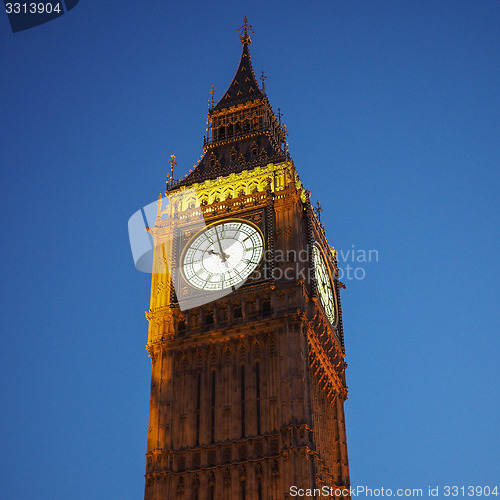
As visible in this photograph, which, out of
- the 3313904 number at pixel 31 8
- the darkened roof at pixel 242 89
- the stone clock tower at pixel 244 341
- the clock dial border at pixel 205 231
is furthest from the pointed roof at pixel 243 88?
the 3313904 number at pixel 31 8

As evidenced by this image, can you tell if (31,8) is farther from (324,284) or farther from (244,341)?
(324,284)

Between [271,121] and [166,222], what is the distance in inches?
619

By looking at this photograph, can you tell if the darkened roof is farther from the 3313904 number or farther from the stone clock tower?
the 3313904 number

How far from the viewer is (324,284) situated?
6656 centimetres

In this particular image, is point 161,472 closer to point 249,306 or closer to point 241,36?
point 249,306

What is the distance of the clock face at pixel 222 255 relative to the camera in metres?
62.8

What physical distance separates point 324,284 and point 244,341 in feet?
29.9

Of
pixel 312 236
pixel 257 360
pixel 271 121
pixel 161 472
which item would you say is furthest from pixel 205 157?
pixel 161 472

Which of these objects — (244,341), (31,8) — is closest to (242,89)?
(244,341)

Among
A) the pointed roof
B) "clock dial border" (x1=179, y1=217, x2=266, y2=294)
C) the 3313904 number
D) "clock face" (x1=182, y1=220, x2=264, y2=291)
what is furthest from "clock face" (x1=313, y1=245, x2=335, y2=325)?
the 3313904 number

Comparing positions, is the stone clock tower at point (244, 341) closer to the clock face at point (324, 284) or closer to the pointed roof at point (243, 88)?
the clock face at point (324, 284)

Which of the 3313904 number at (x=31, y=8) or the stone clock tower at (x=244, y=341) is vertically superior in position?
the 3313904 number at (x=31, y=8)

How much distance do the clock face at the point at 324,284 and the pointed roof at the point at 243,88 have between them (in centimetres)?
1797

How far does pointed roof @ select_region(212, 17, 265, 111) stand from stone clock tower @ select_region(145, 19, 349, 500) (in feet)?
29.0
